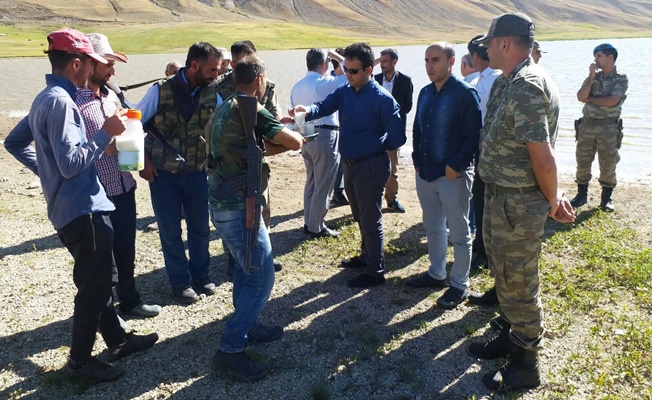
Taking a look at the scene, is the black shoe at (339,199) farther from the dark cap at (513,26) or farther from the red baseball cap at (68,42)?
the red baseball cap at (68,42)

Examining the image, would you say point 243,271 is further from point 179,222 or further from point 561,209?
point 561,209

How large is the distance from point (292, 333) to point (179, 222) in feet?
5.51

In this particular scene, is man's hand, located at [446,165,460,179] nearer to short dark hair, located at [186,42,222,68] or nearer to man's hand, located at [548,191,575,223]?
man's hand, located at [548,191,575,223]

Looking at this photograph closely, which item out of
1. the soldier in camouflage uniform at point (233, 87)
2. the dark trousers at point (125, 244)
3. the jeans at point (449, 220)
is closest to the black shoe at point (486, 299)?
the jeans at point (449, 220)

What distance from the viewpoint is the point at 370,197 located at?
5.69 metres

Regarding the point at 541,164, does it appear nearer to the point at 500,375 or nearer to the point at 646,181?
the point at 500,375

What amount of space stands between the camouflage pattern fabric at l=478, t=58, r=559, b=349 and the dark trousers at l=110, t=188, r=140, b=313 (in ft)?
10.5

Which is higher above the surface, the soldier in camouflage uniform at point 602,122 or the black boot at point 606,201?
the soldier in camouflage uniform at point 602,122

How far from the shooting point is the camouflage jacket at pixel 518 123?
3.65 meters

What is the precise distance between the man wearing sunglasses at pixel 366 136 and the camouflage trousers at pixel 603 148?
4.45 meters

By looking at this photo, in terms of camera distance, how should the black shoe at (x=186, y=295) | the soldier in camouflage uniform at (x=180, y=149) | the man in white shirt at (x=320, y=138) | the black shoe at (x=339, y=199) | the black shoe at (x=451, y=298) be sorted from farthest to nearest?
the black shoe at (x=339, y=199) < the man in white shirt at (x=320, y=138) < the black shoe at (x=186, y=295) < the black shoe at (x=451, y=298) < the soldier in camouflage uniform at (x=180, y=149)

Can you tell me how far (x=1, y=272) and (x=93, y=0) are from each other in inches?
4795

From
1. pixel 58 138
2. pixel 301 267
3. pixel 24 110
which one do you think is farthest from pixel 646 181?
pixel 24 110

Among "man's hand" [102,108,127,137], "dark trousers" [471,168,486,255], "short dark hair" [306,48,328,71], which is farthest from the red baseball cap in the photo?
"dark trousers" [471,168,486,255]
